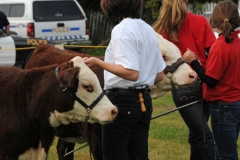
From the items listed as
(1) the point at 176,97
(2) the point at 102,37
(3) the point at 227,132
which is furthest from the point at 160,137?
(2) the point at 102,37

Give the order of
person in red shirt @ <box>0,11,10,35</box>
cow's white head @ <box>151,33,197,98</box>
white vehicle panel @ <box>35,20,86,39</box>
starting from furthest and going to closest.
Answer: white vehicle panel @ <box>35,20,86,39</box>
person in red shirt @ <box>0,11,10,35</box>
cow's white head @ <box>151,33,197,98</box>

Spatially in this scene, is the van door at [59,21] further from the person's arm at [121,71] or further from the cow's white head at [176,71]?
the person's arm at [121,71]

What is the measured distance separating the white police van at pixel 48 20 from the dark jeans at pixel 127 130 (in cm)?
1535

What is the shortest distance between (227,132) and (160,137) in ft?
12.8

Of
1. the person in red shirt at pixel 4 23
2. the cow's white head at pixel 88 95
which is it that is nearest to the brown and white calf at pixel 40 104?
the cow's white head at pixel 88 95

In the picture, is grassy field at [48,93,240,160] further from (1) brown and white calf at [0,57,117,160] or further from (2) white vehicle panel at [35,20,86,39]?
(2) white vehicle panel at [35,20,86,39]

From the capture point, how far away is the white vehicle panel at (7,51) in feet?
54.9

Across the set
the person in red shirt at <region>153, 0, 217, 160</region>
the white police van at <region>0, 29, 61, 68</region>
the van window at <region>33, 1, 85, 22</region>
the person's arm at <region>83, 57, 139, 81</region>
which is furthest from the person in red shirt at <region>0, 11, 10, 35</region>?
the person's arm at <region>83, 57, 139, 81</region>

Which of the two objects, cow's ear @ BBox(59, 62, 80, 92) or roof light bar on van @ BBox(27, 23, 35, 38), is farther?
roof light bar on van @ BBox(27, 23, 35, 38)

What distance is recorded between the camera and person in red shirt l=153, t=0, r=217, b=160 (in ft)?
21.0

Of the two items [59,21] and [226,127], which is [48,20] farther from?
[226,127]

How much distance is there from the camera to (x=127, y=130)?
16.8 ft

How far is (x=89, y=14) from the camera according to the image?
29297mm

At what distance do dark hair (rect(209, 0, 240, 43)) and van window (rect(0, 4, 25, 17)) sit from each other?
15.6 metres
